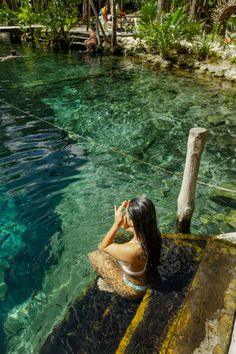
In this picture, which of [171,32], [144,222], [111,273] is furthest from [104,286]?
[171,32]

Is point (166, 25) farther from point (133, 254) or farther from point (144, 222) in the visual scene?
point (133, 254)

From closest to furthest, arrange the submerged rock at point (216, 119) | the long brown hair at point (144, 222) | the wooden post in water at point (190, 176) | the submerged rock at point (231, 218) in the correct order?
the long brown hair at point (144, 222) < the wooden post in water at point (190, 176) < the submerged rock at point (231, 218) < the submerged rock at point (216, 119)

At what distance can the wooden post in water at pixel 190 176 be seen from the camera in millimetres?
4320

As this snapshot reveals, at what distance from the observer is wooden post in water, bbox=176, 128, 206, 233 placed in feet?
14.2

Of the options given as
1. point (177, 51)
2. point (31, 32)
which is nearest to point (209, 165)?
point (177, 51)

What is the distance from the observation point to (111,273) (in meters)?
3.96

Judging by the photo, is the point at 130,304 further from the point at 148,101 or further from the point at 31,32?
the point at 31,32

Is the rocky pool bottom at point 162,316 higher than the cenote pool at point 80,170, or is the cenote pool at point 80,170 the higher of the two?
the rocky pool bottom at point 162,316

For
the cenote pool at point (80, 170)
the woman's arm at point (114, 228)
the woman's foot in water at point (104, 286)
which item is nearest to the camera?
the woman's arm at point (114, 228)

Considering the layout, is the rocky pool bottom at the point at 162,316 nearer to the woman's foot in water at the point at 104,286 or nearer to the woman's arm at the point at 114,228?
the woman's foot in water at the point at 104,286

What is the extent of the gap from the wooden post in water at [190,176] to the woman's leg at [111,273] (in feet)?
4.93

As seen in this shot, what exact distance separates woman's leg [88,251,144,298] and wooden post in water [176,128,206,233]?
1503 millimetres

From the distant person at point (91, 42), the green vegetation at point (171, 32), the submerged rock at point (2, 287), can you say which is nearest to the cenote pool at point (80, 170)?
the submerged rock at point (2, 287)

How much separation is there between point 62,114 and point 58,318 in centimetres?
839
